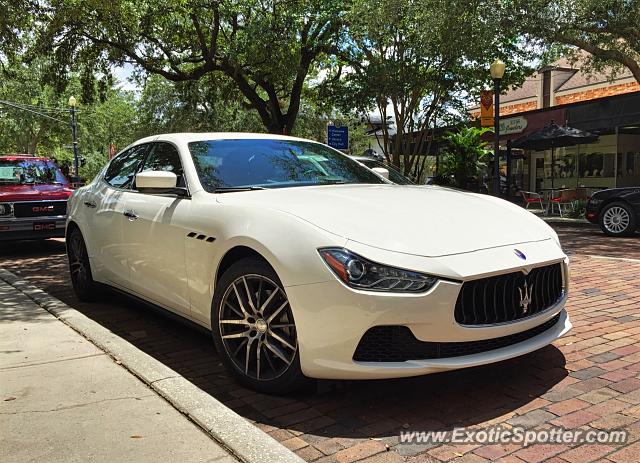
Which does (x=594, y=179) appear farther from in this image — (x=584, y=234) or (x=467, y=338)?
(x=467, y=338)

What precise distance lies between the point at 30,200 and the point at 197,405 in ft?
26.1

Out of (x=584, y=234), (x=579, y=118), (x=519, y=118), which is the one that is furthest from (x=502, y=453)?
(x=519, y=118)

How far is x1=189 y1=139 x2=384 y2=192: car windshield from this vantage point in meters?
4.00

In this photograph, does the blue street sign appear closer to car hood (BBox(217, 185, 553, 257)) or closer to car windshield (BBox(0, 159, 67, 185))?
car windshield (BBox(0, 159, 67, 185))

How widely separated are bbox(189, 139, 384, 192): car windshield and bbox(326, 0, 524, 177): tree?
10.2 m

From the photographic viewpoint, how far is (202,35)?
53.2 ft

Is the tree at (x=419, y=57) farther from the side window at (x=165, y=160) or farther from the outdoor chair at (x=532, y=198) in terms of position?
the side window at (x=165, y=160)

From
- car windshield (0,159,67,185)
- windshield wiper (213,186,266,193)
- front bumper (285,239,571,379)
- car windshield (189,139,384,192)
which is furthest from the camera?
car windshield (0,159,67,185)

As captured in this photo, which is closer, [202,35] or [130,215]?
[130,215]

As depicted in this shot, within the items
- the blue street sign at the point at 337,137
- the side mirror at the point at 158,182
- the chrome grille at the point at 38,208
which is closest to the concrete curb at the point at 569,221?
the blue street sign at the point at 337,137

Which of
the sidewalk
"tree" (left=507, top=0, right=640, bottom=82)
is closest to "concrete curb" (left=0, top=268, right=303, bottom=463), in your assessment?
the sidewalk

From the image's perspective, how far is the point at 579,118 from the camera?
1992 centimetres

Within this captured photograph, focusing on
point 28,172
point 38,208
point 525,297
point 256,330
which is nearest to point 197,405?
point 256,330

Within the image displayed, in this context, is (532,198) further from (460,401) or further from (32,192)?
(460,401)
